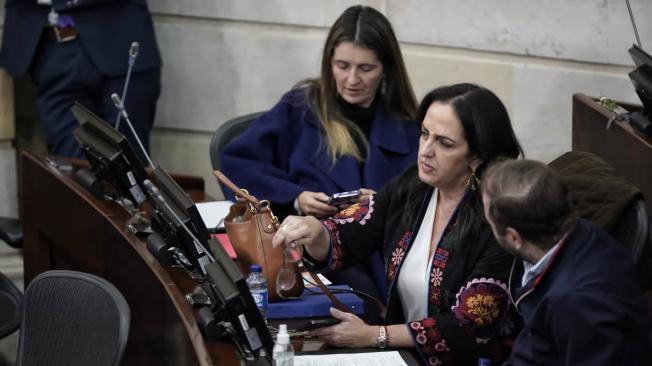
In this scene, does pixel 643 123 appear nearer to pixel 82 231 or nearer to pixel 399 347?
pixel 399 347

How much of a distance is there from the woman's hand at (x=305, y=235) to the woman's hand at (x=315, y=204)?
0.51 metres

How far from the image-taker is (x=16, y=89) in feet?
17.9

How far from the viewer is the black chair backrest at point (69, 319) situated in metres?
2.71

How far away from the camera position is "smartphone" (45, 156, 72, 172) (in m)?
4.04

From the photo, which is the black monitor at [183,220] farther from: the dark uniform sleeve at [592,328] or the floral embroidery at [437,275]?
the dark uniform sleeve at [592,328]

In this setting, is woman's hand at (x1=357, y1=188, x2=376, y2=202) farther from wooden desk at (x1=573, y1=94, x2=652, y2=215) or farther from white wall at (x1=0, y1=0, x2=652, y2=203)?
white wall at (x1=0, y1=0, x2=652, y2=203)

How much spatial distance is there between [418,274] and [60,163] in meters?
1.67

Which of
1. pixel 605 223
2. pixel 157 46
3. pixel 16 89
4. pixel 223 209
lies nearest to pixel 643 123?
pixel 605 223

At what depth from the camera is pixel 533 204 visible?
2.41m

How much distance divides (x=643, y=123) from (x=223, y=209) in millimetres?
1336

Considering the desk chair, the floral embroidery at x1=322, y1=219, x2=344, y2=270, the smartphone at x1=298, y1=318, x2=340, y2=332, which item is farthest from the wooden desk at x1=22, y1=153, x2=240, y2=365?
the desk chair

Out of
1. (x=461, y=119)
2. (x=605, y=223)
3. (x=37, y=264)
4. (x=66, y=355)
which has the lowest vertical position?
(x=37, y=264)

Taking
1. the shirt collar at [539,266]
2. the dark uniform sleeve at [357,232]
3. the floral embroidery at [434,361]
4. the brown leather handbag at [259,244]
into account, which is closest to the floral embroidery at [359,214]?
the dark uniform sleeve at [357,232]

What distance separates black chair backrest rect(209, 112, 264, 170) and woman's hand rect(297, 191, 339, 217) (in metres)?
0.49
